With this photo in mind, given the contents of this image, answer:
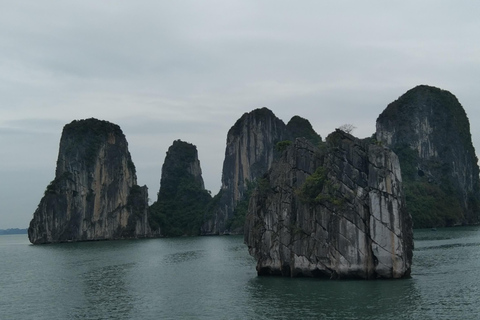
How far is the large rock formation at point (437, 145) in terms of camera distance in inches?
4498

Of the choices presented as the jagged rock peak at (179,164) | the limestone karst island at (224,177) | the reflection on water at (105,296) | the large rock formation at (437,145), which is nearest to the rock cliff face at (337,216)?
the limestone karst island at (224,177)

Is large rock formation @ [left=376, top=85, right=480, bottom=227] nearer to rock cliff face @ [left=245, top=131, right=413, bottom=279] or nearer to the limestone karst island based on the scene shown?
the limestone karst island

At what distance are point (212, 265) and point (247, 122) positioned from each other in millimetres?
79975

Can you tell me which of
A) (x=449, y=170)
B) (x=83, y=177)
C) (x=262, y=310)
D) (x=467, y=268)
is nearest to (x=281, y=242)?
(x=262, y=310)

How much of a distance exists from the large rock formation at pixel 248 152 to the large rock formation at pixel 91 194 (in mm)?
18332

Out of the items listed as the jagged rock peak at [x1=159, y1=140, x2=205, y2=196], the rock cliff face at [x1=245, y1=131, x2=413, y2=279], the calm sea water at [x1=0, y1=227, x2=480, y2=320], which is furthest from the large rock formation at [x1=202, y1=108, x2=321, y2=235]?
the rock cliff face at [x1=245, y1=131, x2=413, y2=279]

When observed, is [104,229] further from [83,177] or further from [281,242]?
[281,242]

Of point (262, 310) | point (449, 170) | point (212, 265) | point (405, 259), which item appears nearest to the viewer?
point (262, 310)

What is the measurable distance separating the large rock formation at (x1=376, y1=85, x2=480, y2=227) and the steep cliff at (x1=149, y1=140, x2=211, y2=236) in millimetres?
43517

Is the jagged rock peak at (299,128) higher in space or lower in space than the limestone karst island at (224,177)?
higher

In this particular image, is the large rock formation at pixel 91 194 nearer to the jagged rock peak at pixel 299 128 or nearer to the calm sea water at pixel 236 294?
the jagged rock peak at pixel 299 128

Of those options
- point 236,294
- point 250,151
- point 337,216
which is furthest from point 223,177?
point 236,294

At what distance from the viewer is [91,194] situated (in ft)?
348

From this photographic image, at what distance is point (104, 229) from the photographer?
107000 millimetres
